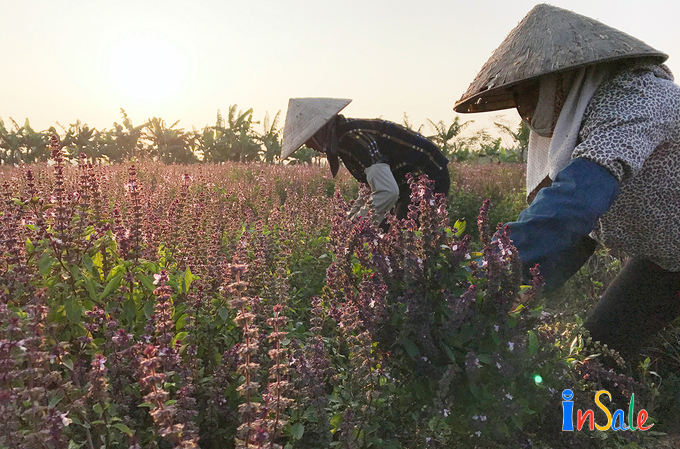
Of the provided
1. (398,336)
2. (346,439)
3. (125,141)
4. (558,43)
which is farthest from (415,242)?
(125,141)

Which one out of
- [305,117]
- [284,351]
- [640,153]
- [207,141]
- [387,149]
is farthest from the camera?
[207,141]

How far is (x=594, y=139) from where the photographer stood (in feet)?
6.94

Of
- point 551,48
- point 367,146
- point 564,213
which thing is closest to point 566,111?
point 551,48

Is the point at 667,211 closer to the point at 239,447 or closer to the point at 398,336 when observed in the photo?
the point at 398,336

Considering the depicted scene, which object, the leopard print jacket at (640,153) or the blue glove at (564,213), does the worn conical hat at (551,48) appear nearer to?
the leopard print jacket at (640,153)

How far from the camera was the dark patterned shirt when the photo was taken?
4.88 meters

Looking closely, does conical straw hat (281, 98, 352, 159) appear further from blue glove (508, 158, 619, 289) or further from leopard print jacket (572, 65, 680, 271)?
blue glove (508, 158, 619, 289)

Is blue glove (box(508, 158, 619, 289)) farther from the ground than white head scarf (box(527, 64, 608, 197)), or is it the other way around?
white head scarf (box(527, 64, 608, 197))

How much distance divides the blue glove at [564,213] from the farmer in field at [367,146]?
7.76 feet

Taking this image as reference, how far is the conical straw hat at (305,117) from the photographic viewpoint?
464 cm

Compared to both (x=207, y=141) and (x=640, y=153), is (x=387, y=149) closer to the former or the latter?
(x=640, y=153)

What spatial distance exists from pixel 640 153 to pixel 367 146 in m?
2.95

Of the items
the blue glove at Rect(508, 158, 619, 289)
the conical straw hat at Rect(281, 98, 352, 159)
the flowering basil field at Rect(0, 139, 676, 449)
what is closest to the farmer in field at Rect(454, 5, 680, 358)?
the blue glove at Rect(508, 158, 619, 289)

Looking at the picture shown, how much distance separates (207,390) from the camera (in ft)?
7.03
